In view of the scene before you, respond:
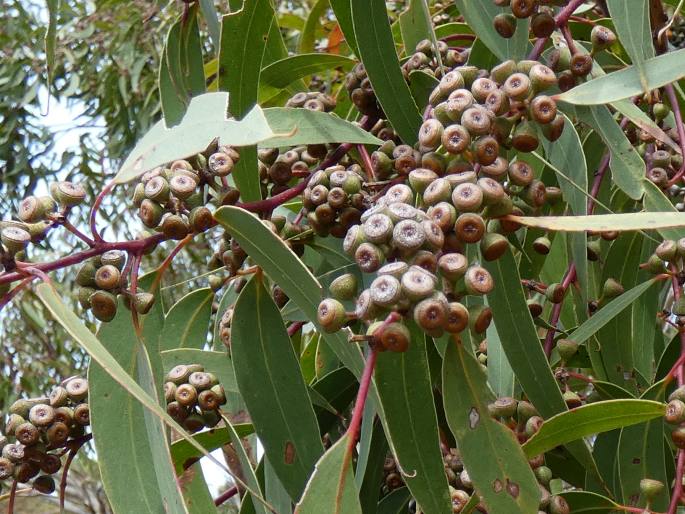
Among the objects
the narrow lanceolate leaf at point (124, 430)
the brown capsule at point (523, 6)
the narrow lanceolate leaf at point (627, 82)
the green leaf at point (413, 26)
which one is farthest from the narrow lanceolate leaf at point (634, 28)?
the narrow lanceolate leaf at point (124, 430)

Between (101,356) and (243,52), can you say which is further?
A: (243,52)

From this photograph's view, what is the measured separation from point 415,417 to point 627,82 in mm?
488

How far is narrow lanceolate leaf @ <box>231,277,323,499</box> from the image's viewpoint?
127cm

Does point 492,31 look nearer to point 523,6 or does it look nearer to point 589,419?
point 523,6

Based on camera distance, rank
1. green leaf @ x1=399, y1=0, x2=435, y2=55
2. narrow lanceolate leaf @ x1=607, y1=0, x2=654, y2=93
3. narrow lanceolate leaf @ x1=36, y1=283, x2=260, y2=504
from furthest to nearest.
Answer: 1. green leaf @ x1=399, y1=0, x2=435, y2=55
2. narrow lanceolate leaf @ x1=607, y1=0, x2=654, y2=93
3. narrow lanceolate leaf @ x1=36, y1=283, x2=260, y2=504

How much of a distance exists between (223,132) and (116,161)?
3.67 meters

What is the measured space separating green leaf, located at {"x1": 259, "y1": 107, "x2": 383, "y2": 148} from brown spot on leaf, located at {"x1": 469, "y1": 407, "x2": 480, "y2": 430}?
0.37 metres

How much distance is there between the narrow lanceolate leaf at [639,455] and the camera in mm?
1407

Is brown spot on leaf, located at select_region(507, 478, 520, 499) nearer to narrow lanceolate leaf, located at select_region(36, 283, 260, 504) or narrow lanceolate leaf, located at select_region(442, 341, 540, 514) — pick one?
narrow lanceolate leaf, located at select_region(442, 341, 540, 514)

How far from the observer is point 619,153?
53.5 inches

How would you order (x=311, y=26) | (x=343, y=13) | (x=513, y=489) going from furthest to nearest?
(x=311, y=26) < (x=343, y=13) < (x=513, y=489)

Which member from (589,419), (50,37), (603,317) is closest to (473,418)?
(589,419)

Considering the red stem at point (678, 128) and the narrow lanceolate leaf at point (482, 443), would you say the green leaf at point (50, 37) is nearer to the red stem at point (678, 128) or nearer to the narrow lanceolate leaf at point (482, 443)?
the narrow lanceolate leaf at point (482, 443)

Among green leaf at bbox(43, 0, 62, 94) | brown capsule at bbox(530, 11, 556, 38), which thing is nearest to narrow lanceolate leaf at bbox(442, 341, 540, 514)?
brown capsule at bbox(530, 11, 556, 38)
